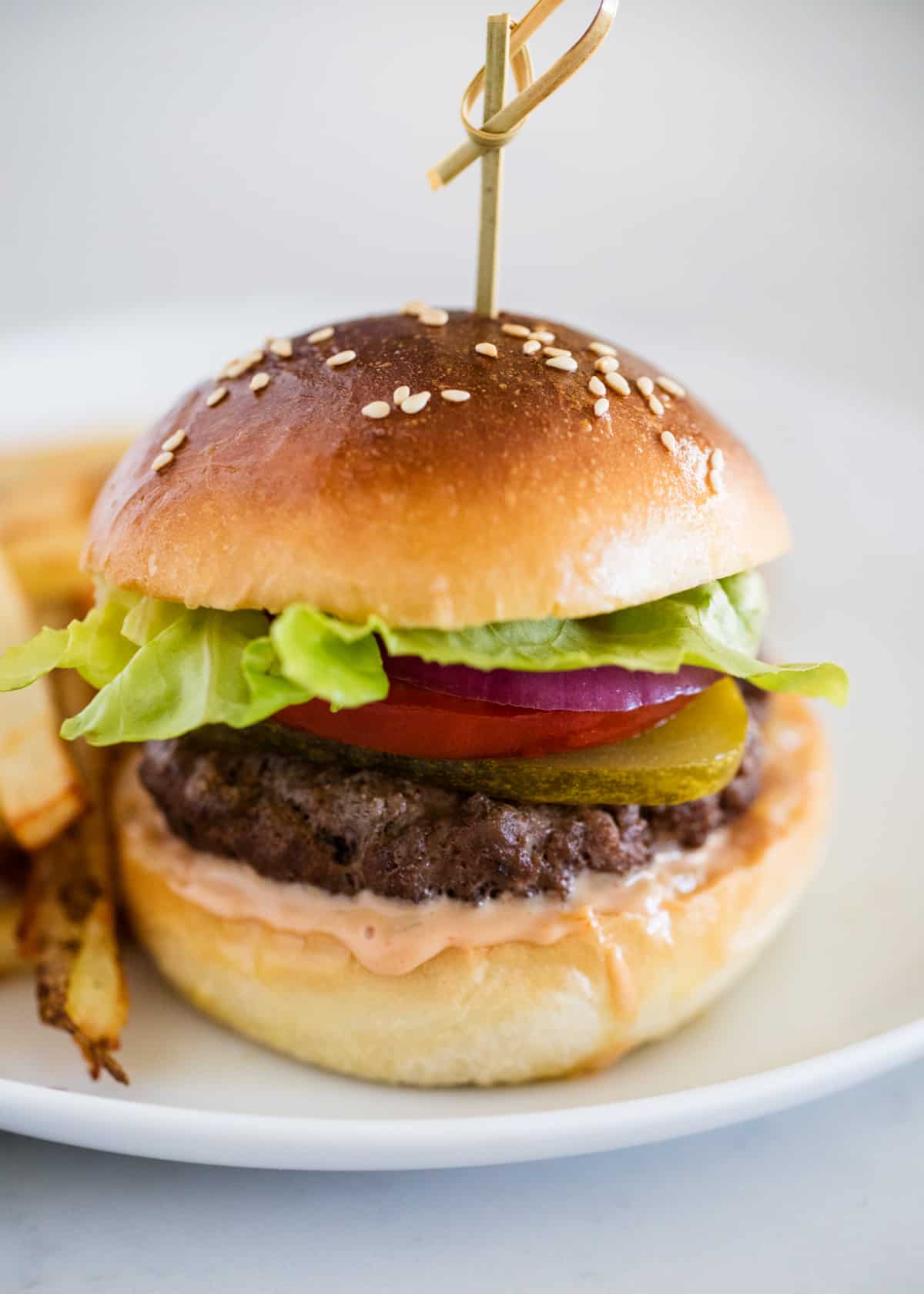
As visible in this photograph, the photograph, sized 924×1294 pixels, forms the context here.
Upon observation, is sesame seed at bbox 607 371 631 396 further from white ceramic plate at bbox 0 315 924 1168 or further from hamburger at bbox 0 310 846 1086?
white ceramic plate at bbox 0 315 924 1168

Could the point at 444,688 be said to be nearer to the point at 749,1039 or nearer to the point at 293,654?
the point at 293,654

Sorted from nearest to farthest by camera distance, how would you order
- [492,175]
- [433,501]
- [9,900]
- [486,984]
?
[433,501] < [486,984] < [492,175] < [9,900]

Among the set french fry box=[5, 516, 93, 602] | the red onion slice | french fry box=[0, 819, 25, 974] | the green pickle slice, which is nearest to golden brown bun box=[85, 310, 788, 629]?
the red onion slice

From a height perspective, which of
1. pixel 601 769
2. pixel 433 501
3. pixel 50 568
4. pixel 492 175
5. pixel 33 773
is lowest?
pixel 33 773

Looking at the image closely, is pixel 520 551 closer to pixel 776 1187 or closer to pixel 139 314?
pixel 776 1187

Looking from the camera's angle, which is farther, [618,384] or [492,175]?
[492,175]

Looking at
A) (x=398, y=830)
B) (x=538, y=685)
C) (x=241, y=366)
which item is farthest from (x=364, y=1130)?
(x=241, y=366)

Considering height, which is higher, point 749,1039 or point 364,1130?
point 364,1130
